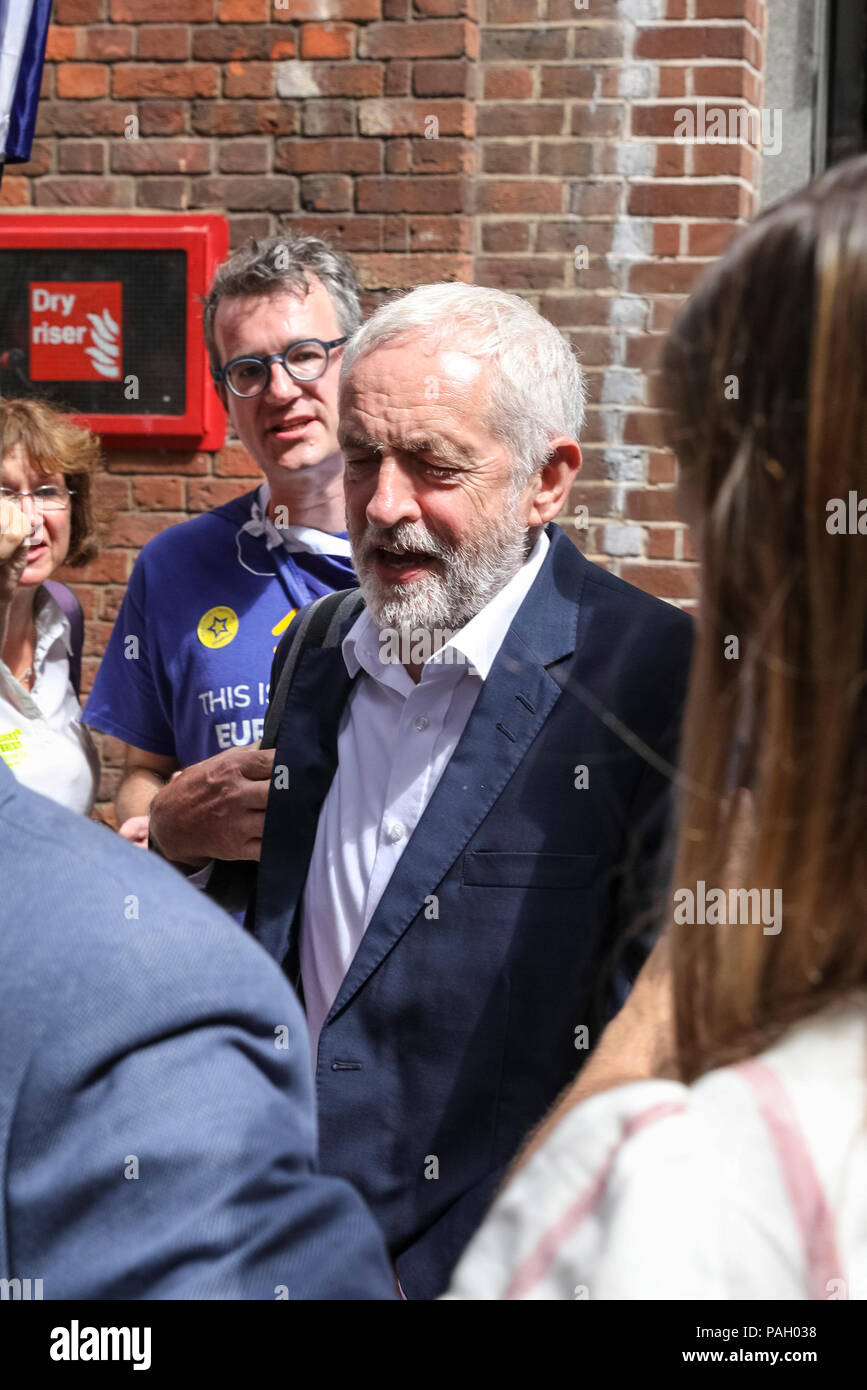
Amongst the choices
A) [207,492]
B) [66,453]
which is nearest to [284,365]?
[66,453]

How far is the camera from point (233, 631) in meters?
3.01

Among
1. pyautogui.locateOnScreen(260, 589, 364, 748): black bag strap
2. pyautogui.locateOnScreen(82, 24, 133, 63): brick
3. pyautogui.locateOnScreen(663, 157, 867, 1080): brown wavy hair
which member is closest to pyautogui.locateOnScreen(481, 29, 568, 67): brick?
pyautogui.locateOnScreen(82, 24, 133, 63): brick

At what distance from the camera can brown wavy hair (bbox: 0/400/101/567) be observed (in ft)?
12.0

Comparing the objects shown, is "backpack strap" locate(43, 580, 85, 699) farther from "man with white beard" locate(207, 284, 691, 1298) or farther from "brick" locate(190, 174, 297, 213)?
"man with white beard" locate(207, 284, 691, 1298)

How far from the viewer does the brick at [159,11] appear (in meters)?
4.19

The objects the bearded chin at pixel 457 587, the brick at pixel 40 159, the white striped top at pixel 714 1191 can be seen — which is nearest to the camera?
the white striped top at pixel 714 1191

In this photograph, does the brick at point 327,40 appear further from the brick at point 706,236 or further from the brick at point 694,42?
the brick at point 706,236

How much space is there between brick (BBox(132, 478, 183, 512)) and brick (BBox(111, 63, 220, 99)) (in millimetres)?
1164

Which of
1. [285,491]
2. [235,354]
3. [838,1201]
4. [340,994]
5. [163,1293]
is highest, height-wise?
[235,354]

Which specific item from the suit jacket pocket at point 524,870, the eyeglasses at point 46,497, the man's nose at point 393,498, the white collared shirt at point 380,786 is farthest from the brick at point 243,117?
the suit jacket pocket at point 524,870

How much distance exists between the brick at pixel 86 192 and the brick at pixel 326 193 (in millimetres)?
567
